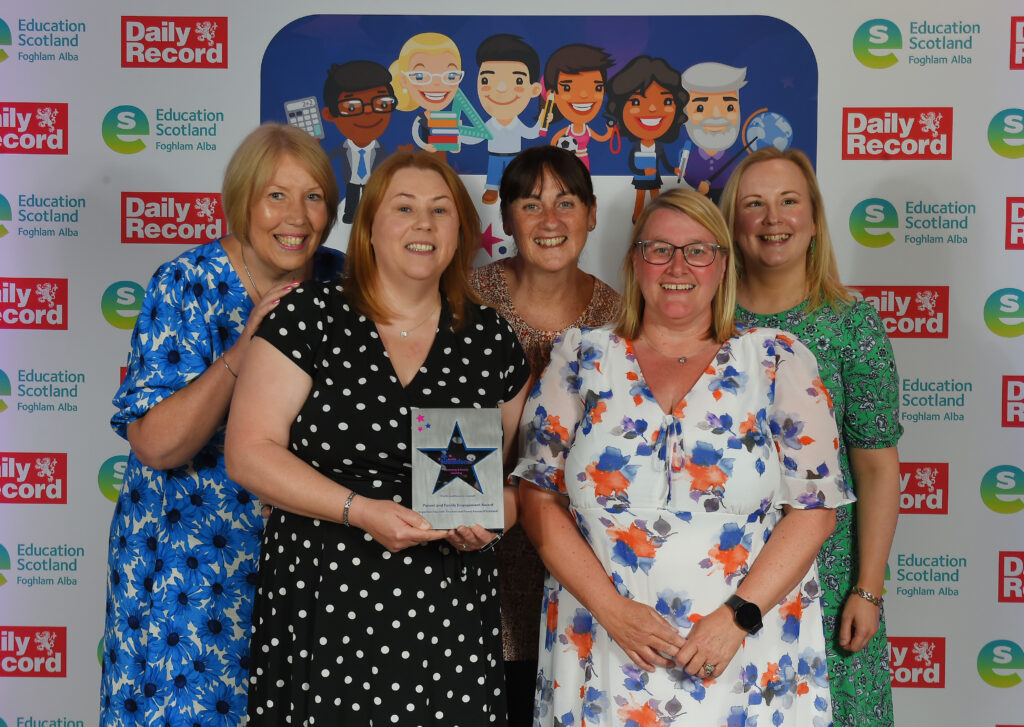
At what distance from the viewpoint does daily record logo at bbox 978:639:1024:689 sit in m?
3.01

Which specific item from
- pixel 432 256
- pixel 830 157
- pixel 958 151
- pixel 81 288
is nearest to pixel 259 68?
pixel 81 288

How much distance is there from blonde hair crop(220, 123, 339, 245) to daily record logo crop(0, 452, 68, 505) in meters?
1.46

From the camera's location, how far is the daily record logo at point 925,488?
3.00 meters

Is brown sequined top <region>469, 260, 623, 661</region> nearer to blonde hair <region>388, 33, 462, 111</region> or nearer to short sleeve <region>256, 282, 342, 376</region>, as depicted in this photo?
short sleeve <region>256, 282, 342, 376</region>

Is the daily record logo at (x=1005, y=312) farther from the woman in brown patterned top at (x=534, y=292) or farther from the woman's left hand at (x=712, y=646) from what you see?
the woman's left hand at (x=712, y=646)

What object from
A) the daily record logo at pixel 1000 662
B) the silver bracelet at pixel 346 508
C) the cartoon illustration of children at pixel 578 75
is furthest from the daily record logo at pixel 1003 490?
the silver bracelet at pixel 346 508

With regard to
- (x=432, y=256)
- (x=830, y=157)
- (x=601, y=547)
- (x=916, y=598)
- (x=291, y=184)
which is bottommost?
(x=916, y=598)

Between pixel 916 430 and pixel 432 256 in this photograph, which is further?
pixel 916 430

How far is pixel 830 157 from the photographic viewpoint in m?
2.96

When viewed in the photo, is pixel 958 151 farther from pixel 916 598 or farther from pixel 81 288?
pixel 81 288

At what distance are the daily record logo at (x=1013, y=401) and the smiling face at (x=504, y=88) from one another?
5.74 ft

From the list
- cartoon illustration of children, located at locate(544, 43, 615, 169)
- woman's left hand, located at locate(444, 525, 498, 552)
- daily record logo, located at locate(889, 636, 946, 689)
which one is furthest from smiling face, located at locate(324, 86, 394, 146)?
daily record logo, located at locate(889, 636, 946, 689)

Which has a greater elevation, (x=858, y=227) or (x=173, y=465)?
(x=858, y=227)

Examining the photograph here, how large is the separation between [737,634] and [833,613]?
2.05 feet
